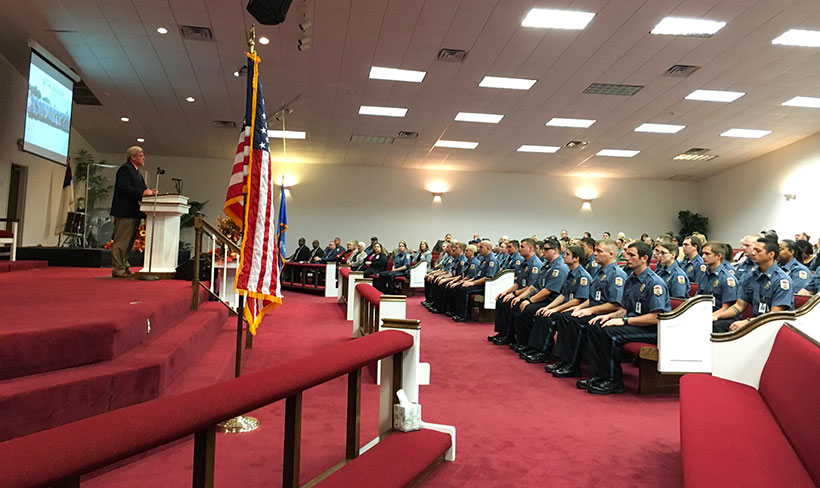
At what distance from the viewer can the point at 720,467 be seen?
1790 mm

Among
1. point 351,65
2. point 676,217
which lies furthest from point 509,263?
point 676,217

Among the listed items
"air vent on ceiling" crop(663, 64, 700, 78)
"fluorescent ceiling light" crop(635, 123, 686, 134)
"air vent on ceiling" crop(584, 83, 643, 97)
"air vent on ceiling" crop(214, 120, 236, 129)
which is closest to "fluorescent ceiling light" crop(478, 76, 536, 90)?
"air vent on ceiling" crop(584, 83, 643, 97)

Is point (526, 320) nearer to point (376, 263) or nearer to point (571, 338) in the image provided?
point (571, 338)

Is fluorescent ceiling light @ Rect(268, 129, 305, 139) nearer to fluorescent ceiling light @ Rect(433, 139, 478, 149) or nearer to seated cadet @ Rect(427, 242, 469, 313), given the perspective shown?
fluorescent ceiling light @ Rect(433, 139, 478, 149)

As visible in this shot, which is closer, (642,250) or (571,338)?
(642,250)

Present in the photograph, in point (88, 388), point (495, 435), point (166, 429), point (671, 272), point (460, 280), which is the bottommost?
point (495, 435)

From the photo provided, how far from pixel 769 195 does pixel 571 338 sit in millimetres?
12080

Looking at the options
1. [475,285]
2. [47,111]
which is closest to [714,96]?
[475,285]

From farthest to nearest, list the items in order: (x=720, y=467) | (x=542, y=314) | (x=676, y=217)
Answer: (x=676, y=217) → (x=542, y=314) → (x=720, y=467)

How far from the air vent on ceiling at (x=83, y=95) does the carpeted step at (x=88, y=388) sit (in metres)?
8.50

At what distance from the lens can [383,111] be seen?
35.6ft

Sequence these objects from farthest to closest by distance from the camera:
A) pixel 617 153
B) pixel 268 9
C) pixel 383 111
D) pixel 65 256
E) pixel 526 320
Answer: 1. pixel 617 153
2. pixel 383 111
3. pixel 65 256
4. pixel 526 320
5. pixel 268 9

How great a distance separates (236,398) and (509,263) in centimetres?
751

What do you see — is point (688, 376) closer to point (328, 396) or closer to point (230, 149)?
point (328, 396)
